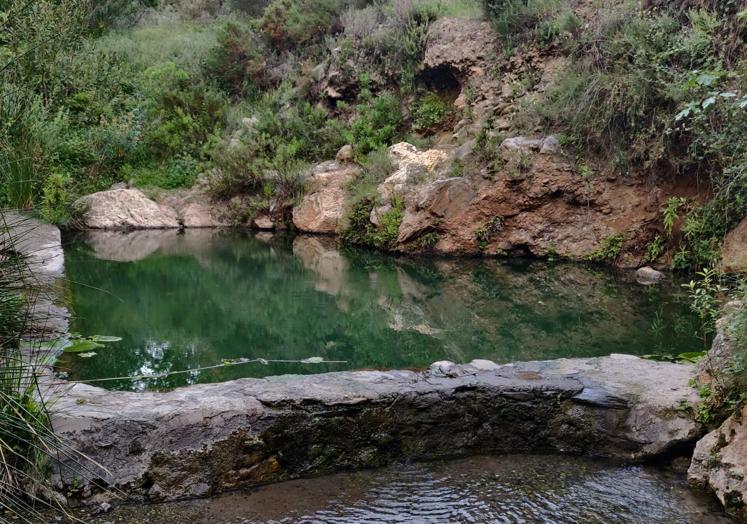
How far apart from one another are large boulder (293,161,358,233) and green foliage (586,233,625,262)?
519 cm

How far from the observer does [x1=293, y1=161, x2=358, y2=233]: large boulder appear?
45.1 feet

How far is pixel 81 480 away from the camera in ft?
10.8

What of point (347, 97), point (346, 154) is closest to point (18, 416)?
point (346, 154)

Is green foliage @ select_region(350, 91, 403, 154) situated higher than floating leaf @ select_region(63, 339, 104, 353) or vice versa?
green foliage @ select_region(350, 91, 403, 154)

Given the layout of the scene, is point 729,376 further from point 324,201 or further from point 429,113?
point 429,113

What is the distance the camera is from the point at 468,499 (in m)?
3.51

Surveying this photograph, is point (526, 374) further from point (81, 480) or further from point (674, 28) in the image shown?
point (674, 28)

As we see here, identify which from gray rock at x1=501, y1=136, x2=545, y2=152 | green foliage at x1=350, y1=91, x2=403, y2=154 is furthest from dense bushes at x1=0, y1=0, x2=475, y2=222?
gray rock at x1=501, y1=136, x2=545, y2=152

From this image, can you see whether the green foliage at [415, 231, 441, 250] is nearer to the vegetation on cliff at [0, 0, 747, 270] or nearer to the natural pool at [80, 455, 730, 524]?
the vegetation on cliff at [0, 0, 747, 270]

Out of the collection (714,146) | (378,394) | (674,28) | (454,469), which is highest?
(674,28)

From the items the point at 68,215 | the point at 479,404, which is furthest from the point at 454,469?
the point at 68,215

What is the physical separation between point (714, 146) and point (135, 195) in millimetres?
12262

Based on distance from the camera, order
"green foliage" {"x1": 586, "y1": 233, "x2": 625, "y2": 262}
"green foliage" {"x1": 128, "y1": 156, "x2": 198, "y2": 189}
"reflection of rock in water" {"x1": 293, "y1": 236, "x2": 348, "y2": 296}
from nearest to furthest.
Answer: "reflection of rock in water" {"x1": 293, "y1": 236, "x2": 348, "y2": 296} < "green foliage" {"x1": 586, "y1": 233, "x2": 625, "y2": 262} < "green foliage" {"x1": 128, "y1": 156, "x2": 198, "y2": 189}

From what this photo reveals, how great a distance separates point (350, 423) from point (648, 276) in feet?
22.5
